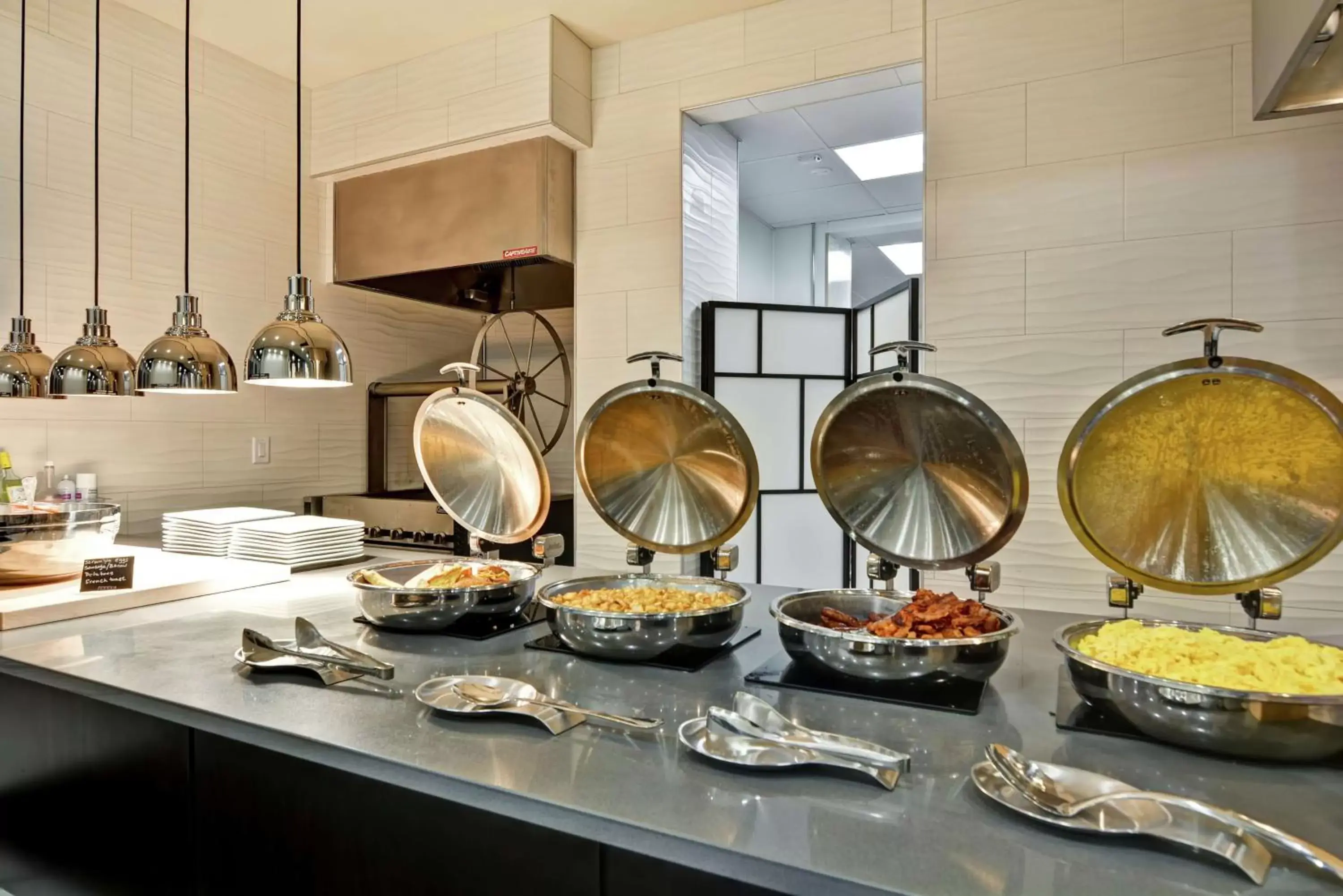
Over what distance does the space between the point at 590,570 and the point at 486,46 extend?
239 cm

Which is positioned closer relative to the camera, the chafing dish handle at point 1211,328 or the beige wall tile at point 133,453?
the chafing dish handle at point 1211,328

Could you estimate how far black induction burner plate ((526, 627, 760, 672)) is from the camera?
4.50ft

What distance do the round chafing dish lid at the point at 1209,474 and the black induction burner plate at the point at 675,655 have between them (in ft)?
2.06

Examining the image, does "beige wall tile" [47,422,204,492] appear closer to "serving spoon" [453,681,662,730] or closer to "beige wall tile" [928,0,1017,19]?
"serving spoon" [453,681,662,730]

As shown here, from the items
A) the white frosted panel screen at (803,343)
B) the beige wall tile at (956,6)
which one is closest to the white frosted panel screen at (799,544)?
the white frosted panel screen at (803,343)

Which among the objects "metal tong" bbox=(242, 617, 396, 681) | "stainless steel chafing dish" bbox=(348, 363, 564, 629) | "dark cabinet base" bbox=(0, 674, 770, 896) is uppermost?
"stainless steel chafing dish" bbox=(348, 363, 564, 629)

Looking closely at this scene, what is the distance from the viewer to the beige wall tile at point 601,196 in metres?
3.51

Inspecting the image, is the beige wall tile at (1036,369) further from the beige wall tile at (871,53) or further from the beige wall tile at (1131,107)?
the beige wall tile at (871,53)

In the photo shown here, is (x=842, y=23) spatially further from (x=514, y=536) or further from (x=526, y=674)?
(x=526, y=674)

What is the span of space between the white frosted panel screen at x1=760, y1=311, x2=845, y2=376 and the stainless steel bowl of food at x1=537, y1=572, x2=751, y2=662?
2554 millimetres

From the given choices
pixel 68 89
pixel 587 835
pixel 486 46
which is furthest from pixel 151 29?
pixel 587 835

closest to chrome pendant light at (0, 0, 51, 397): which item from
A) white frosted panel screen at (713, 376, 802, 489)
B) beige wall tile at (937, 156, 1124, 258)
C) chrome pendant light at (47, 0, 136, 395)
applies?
chrome pendant light at (47, 0, 136, 395)

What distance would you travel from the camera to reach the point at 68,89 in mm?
2908

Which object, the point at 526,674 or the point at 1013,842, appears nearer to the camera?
the point at 1013,842
